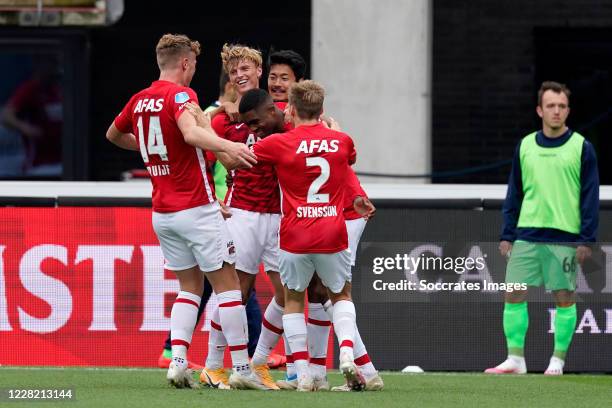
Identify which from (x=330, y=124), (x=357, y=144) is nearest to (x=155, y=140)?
(x=330, y=124)

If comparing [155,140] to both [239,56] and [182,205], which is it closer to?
[182,205]

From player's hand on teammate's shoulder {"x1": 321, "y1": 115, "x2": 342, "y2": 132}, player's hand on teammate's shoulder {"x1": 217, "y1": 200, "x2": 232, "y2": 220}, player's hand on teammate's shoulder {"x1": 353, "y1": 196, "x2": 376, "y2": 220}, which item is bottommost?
player's hand on teammate's shoulder {"x1": 217, "y1": 200, "x2": 232, "y2": 220}

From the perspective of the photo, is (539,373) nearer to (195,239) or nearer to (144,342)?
(144,342)

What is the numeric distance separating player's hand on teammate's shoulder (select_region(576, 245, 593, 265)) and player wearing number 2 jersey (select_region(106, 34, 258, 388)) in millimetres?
3169

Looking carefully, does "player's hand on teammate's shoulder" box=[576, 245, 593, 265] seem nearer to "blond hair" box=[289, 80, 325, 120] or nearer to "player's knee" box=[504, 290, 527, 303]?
"player's knee" box=[504, 290, 527, 303]

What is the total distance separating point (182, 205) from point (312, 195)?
749 millimetres

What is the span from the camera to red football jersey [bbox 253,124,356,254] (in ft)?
29.6

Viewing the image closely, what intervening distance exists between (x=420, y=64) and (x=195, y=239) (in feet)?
20.3

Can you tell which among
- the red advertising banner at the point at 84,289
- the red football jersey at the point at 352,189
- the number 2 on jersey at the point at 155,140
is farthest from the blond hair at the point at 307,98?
the red advertising banner at the point at 84,289

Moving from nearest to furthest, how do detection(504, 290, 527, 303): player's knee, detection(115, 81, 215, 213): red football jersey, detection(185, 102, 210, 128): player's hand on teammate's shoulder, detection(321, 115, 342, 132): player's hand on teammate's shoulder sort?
1. detection(185, 102, 210, 128): player's hand on teammate's shoulder
2. detection(115, 81, 215, 213): red football jersey
3. detection(321, 115, 342, 132): player's hand on teammate's shoulder
4. detection(504, 290, 527, 303): player's knee

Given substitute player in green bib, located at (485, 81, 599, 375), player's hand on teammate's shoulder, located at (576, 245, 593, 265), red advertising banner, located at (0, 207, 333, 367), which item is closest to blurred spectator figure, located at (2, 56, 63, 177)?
red advertising banner, located at (0, 207, 333, 367)

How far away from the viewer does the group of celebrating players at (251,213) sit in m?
9.04

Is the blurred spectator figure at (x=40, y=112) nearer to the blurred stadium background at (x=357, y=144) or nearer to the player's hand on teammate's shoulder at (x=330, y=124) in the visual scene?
the blurred stadium background at (x=357, y=144)

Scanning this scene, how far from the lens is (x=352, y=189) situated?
9688mm
